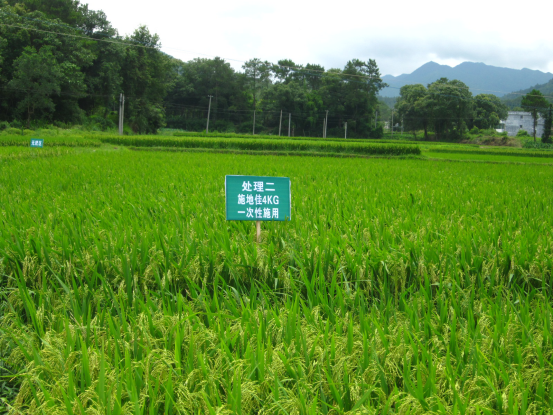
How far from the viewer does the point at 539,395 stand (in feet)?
3.61

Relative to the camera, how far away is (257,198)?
2.88 meters

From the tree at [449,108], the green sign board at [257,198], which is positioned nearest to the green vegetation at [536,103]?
the tree at [449,108]

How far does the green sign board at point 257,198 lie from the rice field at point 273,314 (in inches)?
6.4

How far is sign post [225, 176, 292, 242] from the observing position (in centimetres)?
280

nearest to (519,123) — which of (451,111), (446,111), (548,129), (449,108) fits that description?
(548,129)

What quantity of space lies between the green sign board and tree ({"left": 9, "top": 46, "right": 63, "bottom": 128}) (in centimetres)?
3509

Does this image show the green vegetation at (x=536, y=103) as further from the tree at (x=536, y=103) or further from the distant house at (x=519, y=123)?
the distant house at (x=519, y=123)

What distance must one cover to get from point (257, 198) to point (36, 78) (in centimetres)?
3674

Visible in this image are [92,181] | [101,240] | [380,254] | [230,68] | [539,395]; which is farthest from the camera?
[230,68]

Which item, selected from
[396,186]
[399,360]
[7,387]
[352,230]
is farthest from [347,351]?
[396,186]

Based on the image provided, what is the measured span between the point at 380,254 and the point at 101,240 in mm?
1810

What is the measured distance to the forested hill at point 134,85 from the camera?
107 feet

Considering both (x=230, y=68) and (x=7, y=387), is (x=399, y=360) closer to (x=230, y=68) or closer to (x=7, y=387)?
(x=7, y=387)

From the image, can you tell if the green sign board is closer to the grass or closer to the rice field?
the rice field
